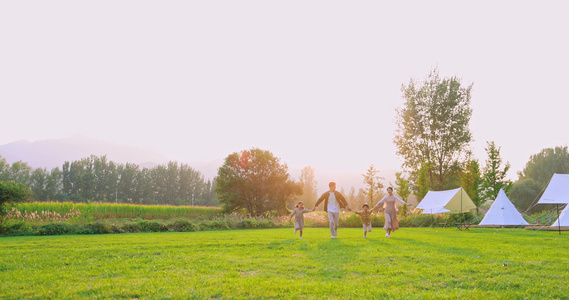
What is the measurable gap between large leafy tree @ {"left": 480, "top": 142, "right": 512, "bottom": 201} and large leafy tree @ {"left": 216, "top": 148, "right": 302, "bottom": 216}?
64.8 feet

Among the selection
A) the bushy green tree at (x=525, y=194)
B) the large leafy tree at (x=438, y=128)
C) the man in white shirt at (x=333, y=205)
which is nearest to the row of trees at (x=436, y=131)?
the large leafy tree at (x=438, y=128)

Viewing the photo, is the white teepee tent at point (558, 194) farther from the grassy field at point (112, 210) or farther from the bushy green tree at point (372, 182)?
the grassy field at point (112, 210)

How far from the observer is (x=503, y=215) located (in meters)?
22.9

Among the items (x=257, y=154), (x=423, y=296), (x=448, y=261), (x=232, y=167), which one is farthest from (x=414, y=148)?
(x=423, y=296)

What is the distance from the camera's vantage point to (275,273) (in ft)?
20.3

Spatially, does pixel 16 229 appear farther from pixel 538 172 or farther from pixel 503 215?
pixel 538 172

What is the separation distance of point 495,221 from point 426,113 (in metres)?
21.0

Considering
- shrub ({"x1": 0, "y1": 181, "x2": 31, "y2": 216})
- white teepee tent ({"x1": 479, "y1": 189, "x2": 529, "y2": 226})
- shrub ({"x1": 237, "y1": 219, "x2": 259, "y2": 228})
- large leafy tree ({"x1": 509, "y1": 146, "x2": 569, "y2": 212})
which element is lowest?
shrub ({"x1": 237, "y1": 219, "x2": 259, "y2": 228})

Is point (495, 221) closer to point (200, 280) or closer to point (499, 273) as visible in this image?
point (499, 273)

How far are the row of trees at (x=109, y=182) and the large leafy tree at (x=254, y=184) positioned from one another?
39093 mm

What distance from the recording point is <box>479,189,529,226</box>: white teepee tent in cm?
2252

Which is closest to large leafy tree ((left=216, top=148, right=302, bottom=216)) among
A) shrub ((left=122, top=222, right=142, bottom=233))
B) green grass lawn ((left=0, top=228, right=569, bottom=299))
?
shrub ((left=122, top=222, right=142, bottom=233))

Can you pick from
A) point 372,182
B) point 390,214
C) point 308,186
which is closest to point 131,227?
point 390,214

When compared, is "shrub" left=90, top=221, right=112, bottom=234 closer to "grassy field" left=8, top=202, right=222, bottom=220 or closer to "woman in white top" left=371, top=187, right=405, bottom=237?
"grassy field" left=8, top=202, right=222, bottom=220
